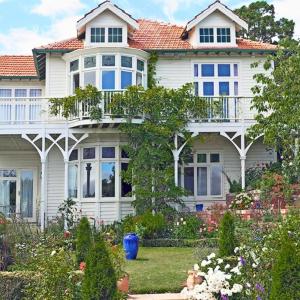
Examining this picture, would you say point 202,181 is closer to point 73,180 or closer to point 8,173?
point 73,180

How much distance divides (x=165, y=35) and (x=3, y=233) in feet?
49.5

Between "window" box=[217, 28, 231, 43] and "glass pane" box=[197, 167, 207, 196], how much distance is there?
17.9ft

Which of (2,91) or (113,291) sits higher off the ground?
(2,91)

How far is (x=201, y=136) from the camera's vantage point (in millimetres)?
21875

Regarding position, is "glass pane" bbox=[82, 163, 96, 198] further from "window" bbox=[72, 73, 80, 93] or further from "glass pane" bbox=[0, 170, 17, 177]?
"glass pane" bbox=[0, 170, 17, 177]

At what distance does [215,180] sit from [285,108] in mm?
7091

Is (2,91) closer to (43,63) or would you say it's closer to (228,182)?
(43,63)

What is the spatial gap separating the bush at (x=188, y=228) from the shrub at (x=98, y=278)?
10.9m

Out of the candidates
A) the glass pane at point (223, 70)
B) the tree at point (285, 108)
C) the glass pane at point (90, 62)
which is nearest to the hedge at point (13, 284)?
the tree at point (285, 108)

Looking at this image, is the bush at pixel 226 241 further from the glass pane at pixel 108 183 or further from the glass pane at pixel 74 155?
the glass pane at pixel 74 155

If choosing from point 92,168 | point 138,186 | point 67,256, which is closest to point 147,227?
point 138,186

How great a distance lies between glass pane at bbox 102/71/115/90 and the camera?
22109mm

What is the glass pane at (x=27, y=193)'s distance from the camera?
25.1 meters

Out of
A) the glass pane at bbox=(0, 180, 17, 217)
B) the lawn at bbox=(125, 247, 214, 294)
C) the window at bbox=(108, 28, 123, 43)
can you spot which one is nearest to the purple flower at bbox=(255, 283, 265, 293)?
the lawn at bbox=(125, 247, 214, 294)
